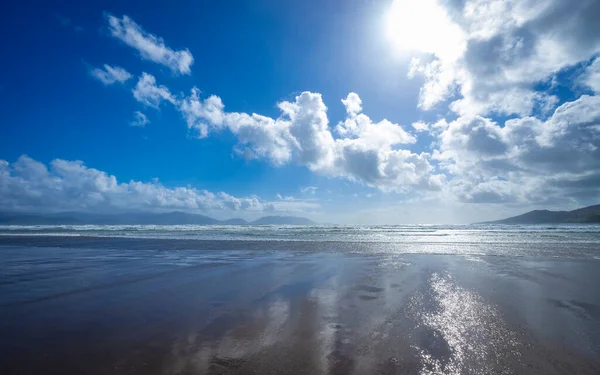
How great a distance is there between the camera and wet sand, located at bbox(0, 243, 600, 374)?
14.6ft

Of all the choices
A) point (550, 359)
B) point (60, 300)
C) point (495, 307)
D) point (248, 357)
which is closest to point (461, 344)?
point (550, 359)

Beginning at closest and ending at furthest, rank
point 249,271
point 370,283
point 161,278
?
Result: point 370,283 < point 161,278 < point 249,271

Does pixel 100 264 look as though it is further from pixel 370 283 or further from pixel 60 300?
pixel 370 283

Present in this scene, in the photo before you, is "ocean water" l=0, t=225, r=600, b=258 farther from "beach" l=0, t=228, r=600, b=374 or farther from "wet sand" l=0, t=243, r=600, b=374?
"beach" l=0, t=228, r=600, b=374

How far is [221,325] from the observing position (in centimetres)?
612

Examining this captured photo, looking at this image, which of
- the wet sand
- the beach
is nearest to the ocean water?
the wet sand

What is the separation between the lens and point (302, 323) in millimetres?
6242

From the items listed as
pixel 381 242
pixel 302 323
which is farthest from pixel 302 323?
pixel 381 242

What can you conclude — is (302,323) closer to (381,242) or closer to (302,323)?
(302,323)

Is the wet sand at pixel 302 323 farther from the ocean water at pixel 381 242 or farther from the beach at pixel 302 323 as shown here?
the ocean water at pixel 381 242

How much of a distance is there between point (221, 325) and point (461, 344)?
15.5 feet

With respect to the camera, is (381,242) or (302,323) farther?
(381,242)

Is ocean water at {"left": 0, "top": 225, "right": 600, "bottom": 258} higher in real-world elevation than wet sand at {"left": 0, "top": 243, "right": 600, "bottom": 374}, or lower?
higher

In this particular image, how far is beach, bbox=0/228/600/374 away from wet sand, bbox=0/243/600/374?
3 cm
